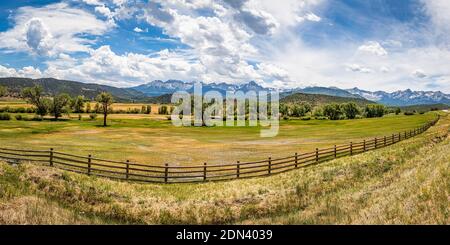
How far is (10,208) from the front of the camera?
43.0 ft

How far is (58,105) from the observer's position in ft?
422

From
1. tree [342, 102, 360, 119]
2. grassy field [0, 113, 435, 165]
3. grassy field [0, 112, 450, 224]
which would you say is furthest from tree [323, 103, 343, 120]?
grassy field [0, 112, 450, 224]

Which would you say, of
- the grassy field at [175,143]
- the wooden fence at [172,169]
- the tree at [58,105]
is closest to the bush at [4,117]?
the tree at [58,105]

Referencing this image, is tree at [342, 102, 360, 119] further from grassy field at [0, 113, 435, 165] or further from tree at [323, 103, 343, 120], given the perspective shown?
grassy field at [0, 113, 435, 165]

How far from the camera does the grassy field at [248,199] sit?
11672 millimetres

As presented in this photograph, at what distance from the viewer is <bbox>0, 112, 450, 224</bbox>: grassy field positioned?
11672 mm

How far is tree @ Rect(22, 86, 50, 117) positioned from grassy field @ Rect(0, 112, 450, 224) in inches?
4581

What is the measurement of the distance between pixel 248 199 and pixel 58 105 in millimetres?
124569

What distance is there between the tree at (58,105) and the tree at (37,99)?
1886mm

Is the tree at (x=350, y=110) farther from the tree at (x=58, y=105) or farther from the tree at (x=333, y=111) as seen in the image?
the tree at (x=58, y=105)

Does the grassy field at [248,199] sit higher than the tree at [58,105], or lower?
lower

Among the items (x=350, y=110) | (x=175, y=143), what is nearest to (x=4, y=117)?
(x=175, y=143)
